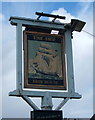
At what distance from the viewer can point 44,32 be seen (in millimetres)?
11266

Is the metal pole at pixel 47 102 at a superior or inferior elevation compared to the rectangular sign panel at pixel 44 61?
inferior

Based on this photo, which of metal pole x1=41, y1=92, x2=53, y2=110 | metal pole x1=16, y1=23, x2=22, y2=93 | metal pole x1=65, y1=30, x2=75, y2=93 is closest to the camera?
metal pole x1=16, y1=23, x2=22, y2=93

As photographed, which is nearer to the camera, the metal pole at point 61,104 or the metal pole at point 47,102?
the metal pole at point 47,102

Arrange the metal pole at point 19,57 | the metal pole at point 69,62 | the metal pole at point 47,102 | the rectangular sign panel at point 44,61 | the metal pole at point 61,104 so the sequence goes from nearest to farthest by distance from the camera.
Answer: the metal pole at point 19,57
the metal pole at point 47,102
the metal pole at point 61,104
the rectangular sign panel at point 44,61
the metal pole at point 69,62

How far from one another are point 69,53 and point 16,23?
1.97 m

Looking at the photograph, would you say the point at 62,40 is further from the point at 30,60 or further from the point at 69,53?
the point at 30,60

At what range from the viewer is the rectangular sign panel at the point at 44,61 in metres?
10.4

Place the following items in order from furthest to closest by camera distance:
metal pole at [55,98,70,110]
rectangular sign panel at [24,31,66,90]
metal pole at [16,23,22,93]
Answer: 1. rectangular sign panel at [24,31,66,90]
2. metal pole at [55,98,70,110]
3. metal pole at [16,23,22,93]

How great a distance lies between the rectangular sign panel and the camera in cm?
1045

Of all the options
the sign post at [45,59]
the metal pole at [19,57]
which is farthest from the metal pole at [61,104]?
the metal pole at [19,57]

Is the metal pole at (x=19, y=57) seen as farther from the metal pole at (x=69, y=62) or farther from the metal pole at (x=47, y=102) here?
the metal pole at (x=69, y=62)

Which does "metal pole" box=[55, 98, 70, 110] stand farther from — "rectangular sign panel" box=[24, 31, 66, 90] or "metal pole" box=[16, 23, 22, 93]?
"metal pole" box=[16, 23, 22, 93]

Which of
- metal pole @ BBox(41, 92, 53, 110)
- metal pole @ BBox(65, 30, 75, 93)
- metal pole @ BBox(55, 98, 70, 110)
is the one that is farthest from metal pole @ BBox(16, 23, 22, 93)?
metal pole @ BBox(65, 30, 75, 93)

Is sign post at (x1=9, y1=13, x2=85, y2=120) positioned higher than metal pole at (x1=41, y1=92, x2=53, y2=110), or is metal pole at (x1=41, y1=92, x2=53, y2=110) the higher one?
sign post at (x1=9, y1=13, x2=85, y2=120)
